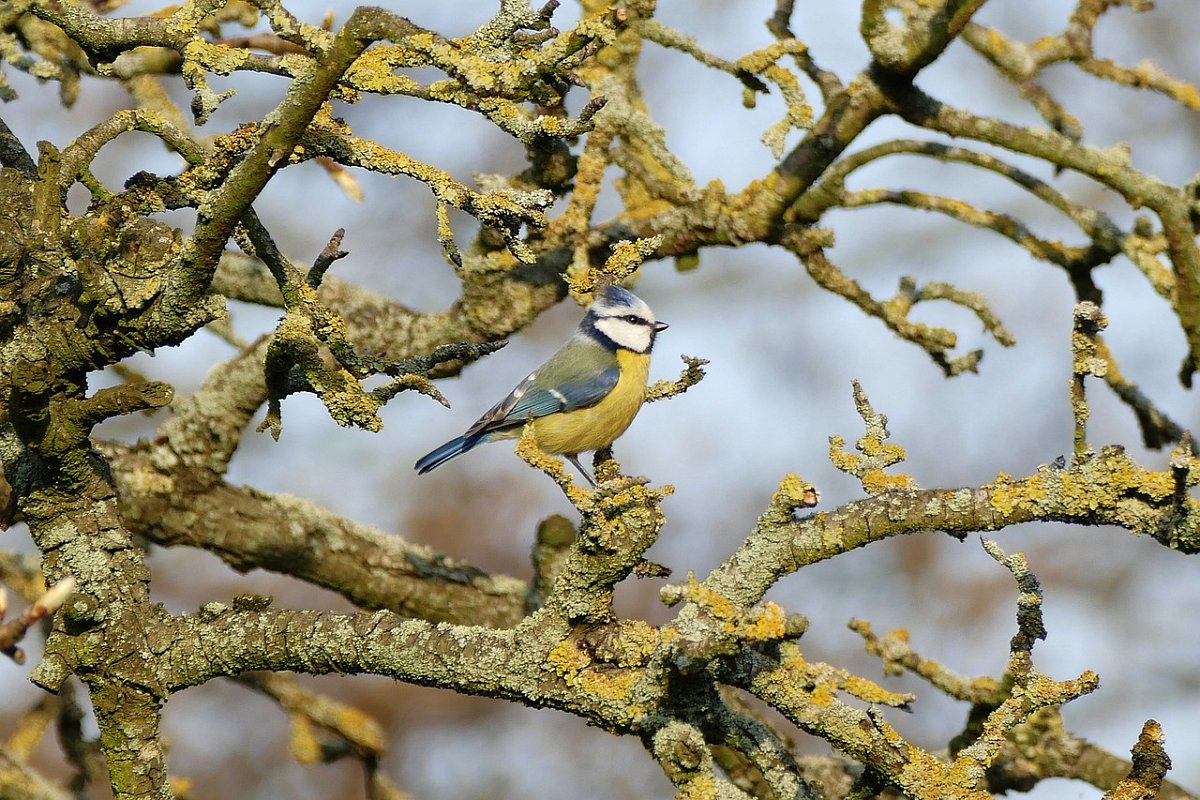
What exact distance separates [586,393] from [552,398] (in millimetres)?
105

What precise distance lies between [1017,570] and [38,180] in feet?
5.58

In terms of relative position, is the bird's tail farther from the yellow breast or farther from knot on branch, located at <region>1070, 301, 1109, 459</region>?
knot on branch, located at <region>1070, 301, 1109, 459</region>

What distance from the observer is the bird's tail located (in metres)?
3.79

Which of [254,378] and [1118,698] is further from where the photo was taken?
[1118,698]

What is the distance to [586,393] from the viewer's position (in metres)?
3.86

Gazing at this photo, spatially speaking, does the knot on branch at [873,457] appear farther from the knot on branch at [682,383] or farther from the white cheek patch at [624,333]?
A: the white cheek patch at [624,333]

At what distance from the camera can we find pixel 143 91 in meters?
3.58

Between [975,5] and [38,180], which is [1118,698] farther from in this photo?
[38,180]

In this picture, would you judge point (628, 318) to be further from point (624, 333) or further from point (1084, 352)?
point (1084, 352)

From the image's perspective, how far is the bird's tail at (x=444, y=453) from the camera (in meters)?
3.79

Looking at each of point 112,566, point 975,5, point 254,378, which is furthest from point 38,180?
point 975,5

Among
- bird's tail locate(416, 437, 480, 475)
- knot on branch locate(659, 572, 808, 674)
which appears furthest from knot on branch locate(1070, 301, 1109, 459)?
bird's tail locate(416, 437, 480, 475)

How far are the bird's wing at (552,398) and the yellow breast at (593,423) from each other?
21 millimetres

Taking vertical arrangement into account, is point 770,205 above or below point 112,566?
above
